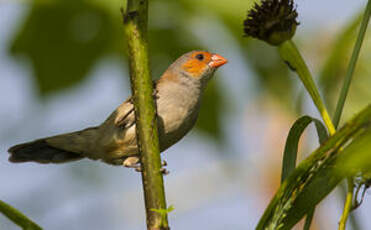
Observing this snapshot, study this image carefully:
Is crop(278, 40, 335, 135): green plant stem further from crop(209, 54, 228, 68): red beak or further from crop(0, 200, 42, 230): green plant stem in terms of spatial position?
crop(209, 54, 228, 68): red beak

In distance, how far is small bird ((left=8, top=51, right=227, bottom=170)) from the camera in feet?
12.6

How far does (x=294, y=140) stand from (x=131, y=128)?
248cm

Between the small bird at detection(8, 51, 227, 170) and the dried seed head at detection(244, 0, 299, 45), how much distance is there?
2.05 metres

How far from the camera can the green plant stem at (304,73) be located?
4.79 ft

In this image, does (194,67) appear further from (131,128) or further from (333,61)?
(333,61)

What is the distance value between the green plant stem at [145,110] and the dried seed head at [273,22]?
1.15 feet

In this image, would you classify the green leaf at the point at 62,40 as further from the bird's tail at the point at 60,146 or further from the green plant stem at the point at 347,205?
the green plant stem at the point at 347,205

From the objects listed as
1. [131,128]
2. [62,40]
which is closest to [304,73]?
[62,40]

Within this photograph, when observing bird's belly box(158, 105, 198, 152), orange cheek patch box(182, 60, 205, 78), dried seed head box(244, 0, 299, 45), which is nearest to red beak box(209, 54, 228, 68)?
orange cheek patch box(182, 60, 205, 78)

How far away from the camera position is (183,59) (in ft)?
15.2

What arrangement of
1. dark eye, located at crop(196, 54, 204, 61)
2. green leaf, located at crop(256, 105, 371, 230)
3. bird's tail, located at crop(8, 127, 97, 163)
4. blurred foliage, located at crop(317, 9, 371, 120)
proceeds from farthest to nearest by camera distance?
dark eye, located at crop(196, 54, 204, 61) → bird's tail, located at crop(8, 127, 97, 163) → blurred foliage, located at crop(317, 9, 371, 120) → green leaf, located at crop(256, 105, 371, 230)

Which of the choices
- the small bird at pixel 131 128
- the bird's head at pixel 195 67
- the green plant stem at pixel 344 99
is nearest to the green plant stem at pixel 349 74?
the green plant stem at pixel 344 99

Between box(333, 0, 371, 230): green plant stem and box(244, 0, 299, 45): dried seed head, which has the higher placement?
box(244, 0, 299, 45): dried seed head

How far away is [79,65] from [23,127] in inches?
20.3
